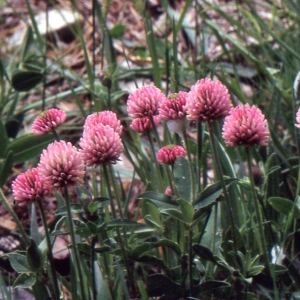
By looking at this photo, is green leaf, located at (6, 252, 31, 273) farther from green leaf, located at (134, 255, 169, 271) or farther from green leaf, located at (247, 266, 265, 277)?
green leaf, located at (247, 266, 265, 277)

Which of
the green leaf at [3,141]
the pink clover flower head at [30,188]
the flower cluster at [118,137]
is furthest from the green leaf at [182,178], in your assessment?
the green leaf at [3,141]

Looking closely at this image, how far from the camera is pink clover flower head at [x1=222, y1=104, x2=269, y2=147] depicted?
41.1 inches

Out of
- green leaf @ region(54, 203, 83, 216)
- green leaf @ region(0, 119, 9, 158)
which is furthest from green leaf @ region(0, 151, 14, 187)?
green leaf @ region(54, 203, 83, 216)

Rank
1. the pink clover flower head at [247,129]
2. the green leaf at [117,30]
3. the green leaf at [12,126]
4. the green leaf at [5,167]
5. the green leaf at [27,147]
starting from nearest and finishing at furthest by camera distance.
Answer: the pink clover flower head at [247,129] → the green leaf at [5,167] → the green leaf at [27,147] → the green leaf at [12,126] → the green leaf at [117,30]

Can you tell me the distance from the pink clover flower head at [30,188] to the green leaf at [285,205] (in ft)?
1.60

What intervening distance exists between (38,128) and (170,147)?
0.29 meters

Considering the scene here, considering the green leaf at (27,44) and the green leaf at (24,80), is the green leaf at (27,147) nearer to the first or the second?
the green leaf at (24,80)

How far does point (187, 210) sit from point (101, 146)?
0.67 ft

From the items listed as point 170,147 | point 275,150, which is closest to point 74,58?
point 275,150

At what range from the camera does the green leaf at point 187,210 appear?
110cm

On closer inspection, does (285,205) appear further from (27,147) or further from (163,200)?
(27,147)

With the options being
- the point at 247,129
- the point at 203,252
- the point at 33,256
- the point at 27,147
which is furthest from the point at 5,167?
the point at 247,129

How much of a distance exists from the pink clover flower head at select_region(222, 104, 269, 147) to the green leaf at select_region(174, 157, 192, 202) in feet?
0.64

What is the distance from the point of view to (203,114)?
3.48 feet
